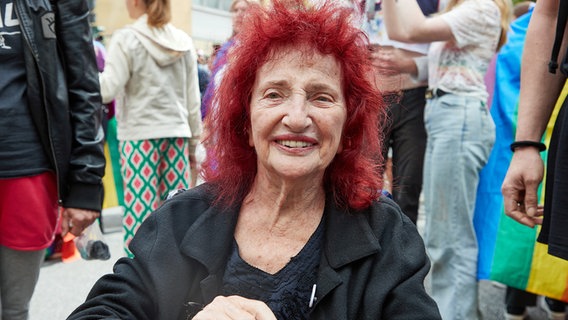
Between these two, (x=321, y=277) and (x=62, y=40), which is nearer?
(x=321, y=277)

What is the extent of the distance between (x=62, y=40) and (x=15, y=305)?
1027 millimetres

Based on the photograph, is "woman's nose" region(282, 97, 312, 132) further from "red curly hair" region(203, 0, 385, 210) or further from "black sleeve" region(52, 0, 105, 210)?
"black sleeve" region(52, 0, 105, 210)

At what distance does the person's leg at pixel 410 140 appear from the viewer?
354cm

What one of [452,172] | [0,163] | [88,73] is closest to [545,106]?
[452,172]

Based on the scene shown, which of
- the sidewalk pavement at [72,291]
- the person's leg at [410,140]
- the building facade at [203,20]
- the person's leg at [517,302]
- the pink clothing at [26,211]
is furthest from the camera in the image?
the building facade at [203,20]

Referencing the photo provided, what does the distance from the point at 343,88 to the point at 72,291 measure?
3.37 metres

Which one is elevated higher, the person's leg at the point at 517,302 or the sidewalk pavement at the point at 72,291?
the person's leg at the point at 517,302

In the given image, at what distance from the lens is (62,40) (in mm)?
2420

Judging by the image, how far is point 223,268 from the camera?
1.76 meters

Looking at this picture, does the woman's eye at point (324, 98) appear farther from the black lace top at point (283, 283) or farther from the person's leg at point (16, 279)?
the person's leg at point (16, 279)

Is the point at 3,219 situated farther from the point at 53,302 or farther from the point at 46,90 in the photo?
the point at 53,302

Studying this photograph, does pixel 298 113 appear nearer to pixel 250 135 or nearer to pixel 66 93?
pixel 250 135

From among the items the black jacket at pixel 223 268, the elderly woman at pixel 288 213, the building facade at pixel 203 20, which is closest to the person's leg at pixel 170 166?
the elderly woman at pixel 288 213

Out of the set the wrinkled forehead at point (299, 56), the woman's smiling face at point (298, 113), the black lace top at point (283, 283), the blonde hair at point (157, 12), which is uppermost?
the wrinkled forehead at point (299, 56)
